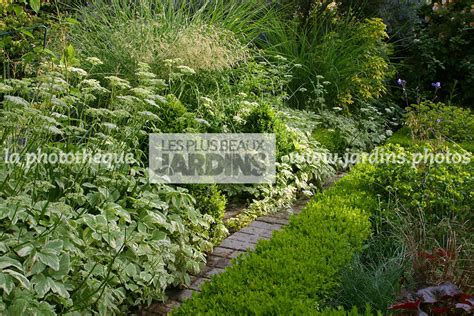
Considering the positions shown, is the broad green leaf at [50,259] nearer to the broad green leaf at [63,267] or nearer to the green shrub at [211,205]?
the broad green leaf at [63,267]

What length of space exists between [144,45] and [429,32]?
534cm

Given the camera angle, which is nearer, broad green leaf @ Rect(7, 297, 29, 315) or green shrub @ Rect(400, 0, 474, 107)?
broad green leaf @ Rect(7, 297, 29, 315)

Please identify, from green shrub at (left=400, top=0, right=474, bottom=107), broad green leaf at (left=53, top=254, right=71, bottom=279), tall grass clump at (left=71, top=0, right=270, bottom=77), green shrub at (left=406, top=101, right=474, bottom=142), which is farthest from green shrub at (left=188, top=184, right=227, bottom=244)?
green shrub at (left=400, top=0, right=474, bottom=107)

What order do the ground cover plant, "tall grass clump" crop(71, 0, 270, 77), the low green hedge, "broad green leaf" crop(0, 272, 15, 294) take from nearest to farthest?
1. "broad green leaf" crop(0, 272, 15, 294)
2. the low green hedge
3. the ground cover plant
4. "tall grass clump" crop(71, 0, 270, 77)

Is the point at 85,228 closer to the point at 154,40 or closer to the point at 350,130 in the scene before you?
the point at 154,40

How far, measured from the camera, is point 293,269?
9.12 feet

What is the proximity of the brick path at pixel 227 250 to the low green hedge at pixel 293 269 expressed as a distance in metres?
0.39

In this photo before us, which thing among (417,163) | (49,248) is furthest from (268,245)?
(417,163)

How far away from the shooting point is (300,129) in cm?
581

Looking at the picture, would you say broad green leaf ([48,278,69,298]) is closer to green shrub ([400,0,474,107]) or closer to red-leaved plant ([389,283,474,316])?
red-leaved plant ([389,283,474,316])

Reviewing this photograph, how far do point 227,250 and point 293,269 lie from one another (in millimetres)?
1199

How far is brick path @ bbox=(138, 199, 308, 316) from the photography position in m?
3.30

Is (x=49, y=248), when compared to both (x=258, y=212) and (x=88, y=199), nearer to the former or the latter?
(x=88, y=199)

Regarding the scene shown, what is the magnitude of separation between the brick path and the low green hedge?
394 millimetres
